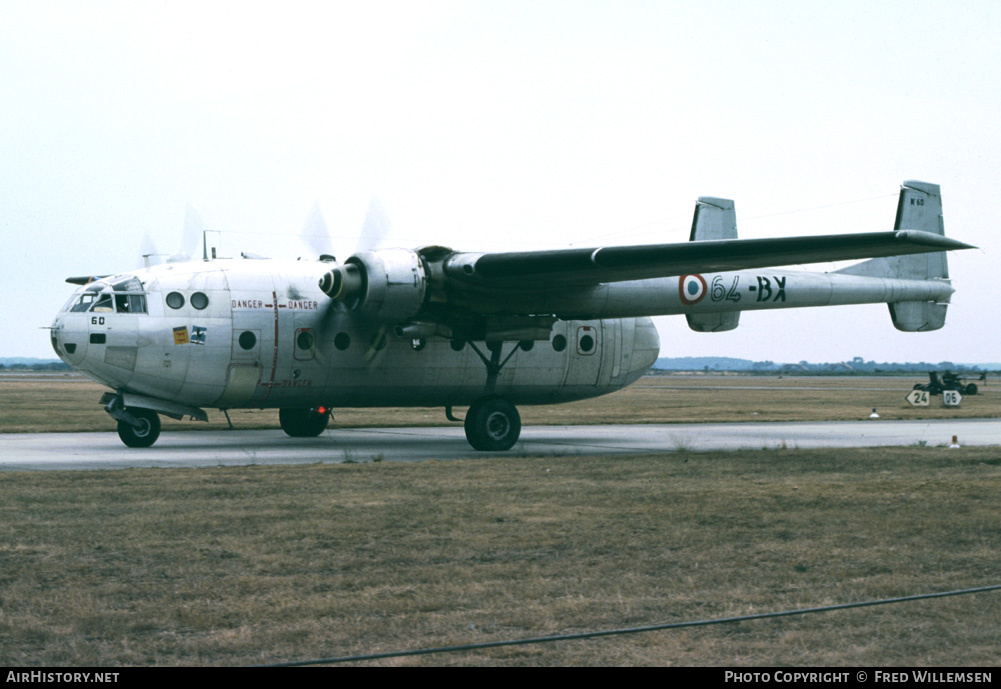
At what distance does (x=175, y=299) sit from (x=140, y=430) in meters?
3.10

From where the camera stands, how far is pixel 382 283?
20047 mm

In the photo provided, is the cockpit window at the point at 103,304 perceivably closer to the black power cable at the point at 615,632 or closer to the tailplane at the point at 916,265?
the black power cable at the point at 615,632

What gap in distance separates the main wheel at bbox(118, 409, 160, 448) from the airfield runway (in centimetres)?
23

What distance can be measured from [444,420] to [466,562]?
26.5 meters

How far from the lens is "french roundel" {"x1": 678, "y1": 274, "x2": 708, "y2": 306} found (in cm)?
2383

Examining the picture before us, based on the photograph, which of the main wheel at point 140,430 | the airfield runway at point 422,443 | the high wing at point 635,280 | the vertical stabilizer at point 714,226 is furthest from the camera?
the vertical stabilizer at point 714,226

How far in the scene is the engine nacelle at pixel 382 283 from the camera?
66.0 ft

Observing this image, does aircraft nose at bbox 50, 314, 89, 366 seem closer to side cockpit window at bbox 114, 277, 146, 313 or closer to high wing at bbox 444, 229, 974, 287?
side cockpit window at bbox 114, 277, 146, 313

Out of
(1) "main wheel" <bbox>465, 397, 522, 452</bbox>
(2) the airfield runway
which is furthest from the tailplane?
(1) "main wheel" <bbox>465, 397, 522, 452</bbox>

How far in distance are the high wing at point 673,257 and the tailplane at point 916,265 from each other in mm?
9926

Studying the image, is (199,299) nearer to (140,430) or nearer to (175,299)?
(175,299)

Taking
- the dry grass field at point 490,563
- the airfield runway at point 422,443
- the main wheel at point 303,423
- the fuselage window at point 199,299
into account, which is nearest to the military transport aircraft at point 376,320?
the fuselage window at point 199,299

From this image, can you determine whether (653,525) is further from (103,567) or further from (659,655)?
(103,567)
